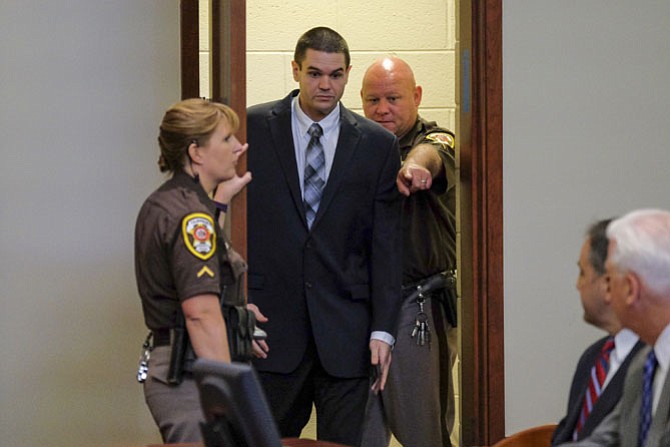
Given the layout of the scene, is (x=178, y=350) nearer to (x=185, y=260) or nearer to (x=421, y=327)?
(x=185, y=260)

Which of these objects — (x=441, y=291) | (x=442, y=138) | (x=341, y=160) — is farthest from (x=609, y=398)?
(x=442, y=138)

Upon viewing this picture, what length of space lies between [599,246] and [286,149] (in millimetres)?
1469

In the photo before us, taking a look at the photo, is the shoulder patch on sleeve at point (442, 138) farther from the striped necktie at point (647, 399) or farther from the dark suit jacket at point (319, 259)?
the striped necktie at point (647, 399)

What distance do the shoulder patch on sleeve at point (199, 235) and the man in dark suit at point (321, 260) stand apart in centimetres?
82

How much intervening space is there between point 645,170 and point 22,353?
74.2 inches

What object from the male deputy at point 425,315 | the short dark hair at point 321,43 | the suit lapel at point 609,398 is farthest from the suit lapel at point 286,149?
the suit lapel at point 609,398

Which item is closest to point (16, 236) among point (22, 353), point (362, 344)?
point (22, 353)

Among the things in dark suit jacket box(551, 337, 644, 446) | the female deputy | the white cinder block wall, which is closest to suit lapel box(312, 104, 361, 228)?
the female deputy

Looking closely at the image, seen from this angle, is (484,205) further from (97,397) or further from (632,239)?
(632,239)

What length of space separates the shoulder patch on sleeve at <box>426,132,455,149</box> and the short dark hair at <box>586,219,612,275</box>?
1687mm

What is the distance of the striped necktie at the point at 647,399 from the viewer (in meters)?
2.08

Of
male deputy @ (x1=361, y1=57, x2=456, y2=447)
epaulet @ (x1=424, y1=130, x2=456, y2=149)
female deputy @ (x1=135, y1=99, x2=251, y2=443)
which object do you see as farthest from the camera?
epaulet @ (x1=424, y1=130, x2=456, y2=149)

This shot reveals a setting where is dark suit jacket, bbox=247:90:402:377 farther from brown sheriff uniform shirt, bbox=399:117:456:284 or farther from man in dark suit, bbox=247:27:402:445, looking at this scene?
brown sheriff uniform shirt, bbox=399:117:456:284

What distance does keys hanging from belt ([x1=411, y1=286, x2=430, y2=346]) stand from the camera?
3873mm
